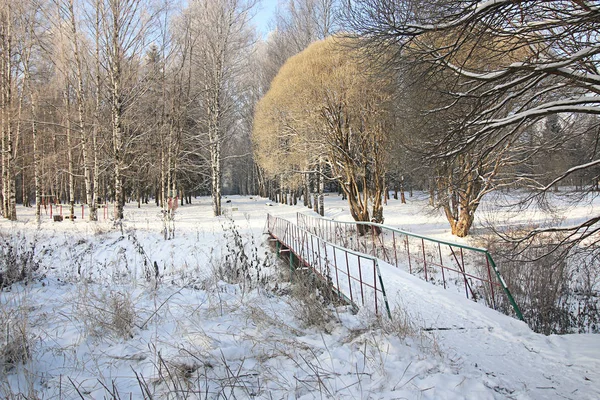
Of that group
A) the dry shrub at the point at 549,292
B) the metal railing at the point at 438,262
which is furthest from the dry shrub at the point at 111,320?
the dry shrub at the point at 549,292

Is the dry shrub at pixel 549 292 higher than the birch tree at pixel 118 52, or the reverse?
the birch tree at pixel 118 52

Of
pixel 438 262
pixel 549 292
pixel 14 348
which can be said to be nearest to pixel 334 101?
pixel 438 262

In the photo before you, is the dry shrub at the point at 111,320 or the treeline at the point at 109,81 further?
the treeline at the point at 109,81

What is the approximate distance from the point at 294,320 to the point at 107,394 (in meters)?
1.92

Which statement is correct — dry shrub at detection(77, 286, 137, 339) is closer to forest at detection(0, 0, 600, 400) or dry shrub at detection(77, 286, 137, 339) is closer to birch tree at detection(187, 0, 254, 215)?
forest at detection(0, 0, 600, 400)

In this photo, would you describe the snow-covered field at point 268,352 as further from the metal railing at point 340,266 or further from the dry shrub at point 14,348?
the metal railing at point 340,266

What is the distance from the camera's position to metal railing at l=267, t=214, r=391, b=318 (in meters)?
4.70

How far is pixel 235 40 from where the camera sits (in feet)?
65.2

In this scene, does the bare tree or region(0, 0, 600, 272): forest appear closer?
the bare tree

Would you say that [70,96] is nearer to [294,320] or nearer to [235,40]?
[235,40]

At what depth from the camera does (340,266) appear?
718cm

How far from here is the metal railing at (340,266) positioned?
470 cm

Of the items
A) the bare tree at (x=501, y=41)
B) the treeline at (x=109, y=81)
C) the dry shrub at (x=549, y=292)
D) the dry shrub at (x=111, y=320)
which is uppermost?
the treeline at (x=109, y=81)

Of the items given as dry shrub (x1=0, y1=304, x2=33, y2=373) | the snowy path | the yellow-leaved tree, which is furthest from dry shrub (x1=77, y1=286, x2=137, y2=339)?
the yellow-leaved tree
